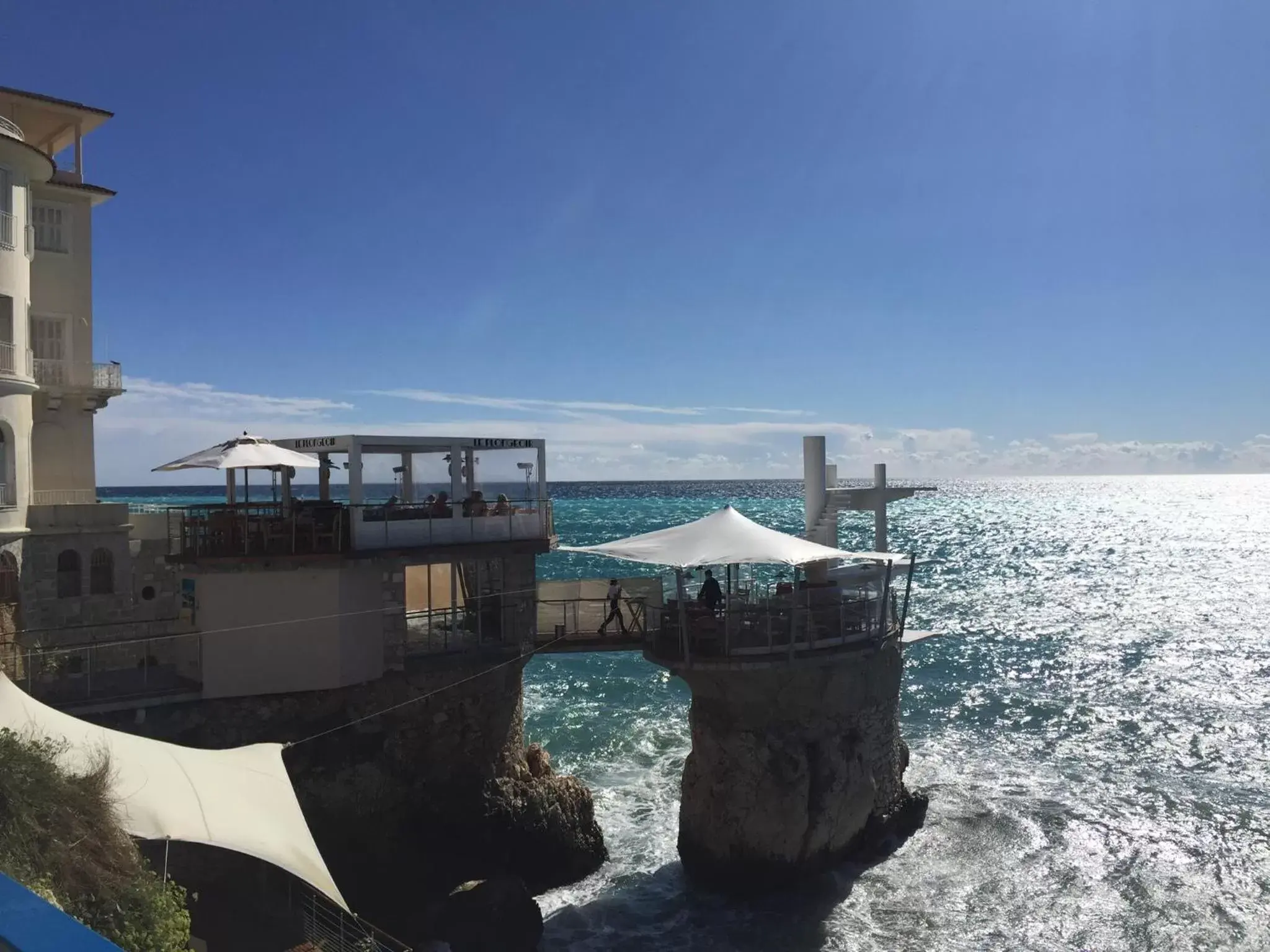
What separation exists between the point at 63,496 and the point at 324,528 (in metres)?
10.4

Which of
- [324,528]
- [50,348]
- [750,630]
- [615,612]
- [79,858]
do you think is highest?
[50,348]

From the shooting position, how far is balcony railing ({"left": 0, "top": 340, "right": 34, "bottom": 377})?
67.2 ft

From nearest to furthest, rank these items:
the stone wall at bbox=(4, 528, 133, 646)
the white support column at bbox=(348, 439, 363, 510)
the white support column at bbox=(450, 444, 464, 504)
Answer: the white support column at bbox=(348, 439, 363, 510) < the white support column at bbox=(450, 444, 464, 504) < the stone wall at bbox=(4, 528, 133, 646)

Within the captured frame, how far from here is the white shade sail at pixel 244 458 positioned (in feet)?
57.7

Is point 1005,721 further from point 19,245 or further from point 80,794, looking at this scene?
point 19,245

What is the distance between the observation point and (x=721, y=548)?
57.8ft

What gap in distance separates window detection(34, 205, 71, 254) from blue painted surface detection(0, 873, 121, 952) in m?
24.2

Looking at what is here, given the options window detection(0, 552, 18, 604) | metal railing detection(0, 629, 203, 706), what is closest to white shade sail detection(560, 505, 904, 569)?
metal railing detection(0, 629, 203, 706)

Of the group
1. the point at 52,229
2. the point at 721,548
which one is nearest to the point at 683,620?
the point at 721,548

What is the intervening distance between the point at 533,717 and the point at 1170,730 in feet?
67.5

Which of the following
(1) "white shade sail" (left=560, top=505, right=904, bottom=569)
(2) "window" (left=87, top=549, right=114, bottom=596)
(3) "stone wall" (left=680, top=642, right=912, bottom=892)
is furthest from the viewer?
(2) "window" (left=87, top=549, right=114, bottom=596)

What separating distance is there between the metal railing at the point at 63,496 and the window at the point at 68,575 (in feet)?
4.21

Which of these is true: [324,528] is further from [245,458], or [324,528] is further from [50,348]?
[50,348]

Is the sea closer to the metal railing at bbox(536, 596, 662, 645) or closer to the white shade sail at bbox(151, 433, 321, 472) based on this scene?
the metal railing at bbox(536, 596, 662, 645)
